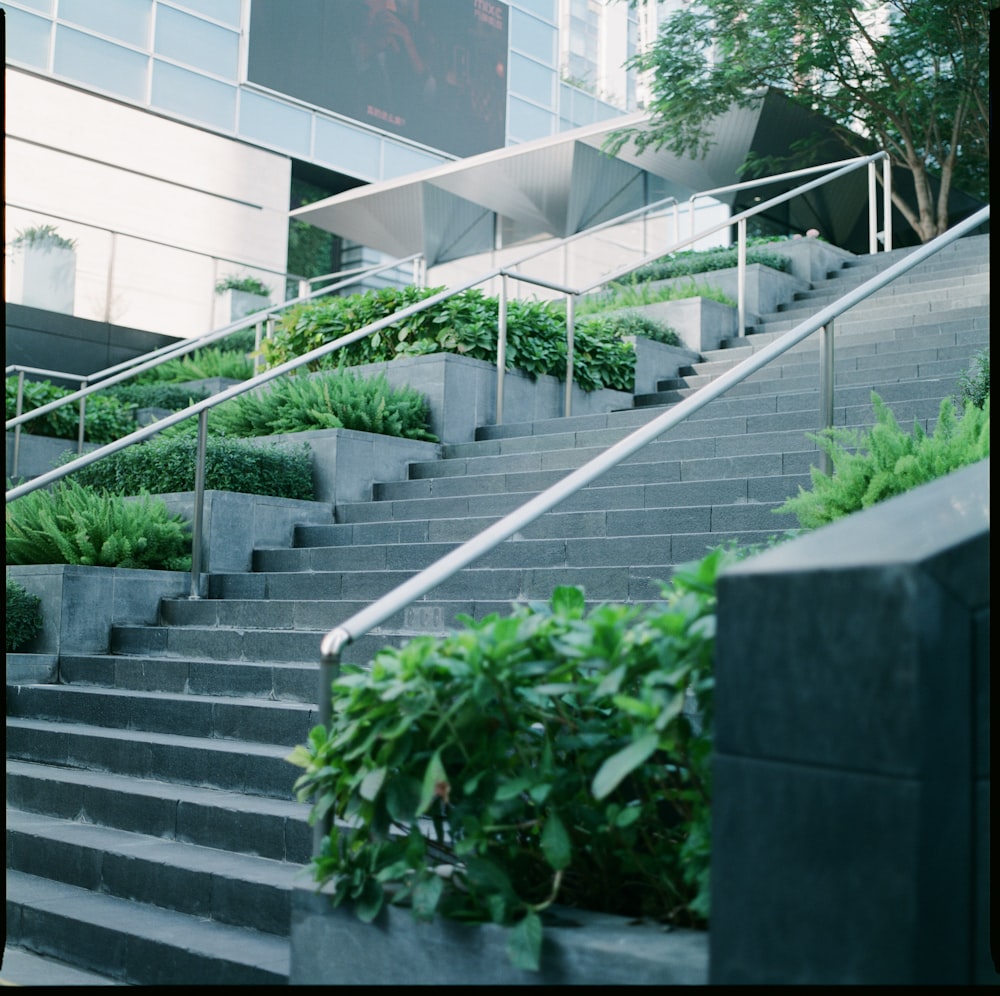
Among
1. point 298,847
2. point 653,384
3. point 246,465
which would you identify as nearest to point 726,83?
point 653,384

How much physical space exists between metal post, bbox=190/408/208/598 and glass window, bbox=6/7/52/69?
15.4 metres

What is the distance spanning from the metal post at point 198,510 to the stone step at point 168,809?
1.59 m

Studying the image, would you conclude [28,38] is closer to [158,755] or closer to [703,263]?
[703,263]

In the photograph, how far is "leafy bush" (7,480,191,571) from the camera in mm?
7113

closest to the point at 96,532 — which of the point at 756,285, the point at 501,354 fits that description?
the point at 501,354

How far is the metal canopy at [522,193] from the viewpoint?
65.6 feet

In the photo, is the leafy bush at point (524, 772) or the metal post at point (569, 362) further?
the metal post at point (569, 362)

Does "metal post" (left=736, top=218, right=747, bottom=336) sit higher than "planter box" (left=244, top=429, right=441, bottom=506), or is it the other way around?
"metal post" (left=736, top=218, right=747, bottom=336)

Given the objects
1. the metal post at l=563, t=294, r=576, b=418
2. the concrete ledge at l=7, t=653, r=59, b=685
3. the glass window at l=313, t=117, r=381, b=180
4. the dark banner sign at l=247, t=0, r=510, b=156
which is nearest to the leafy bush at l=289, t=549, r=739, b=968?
the concrete ledge at l=7, t=653, r=59, b=685

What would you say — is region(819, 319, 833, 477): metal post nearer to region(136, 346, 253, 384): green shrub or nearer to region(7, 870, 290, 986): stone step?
region(7, 870, 290, 986): stone step

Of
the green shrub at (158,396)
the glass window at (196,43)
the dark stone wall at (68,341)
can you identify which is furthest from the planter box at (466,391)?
the glass window at (196,43)

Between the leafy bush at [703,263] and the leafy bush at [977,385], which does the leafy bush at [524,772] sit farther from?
the leafy bush at [703,263]

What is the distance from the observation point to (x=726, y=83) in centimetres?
1616

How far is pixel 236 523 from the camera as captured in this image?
24.5ft
